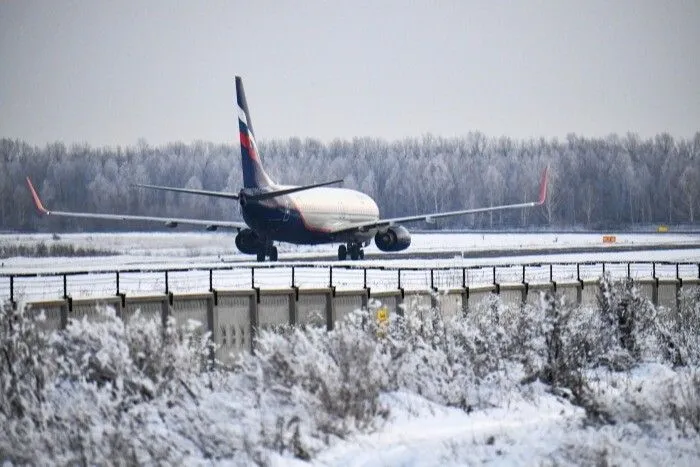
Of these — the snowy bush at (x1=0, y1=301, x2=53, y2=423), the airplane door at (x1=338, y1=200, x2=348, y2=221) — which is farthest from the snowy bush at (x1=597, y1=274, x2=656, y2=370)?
the airplane door at (x1=338, y1=200, x2=348, y2=221)

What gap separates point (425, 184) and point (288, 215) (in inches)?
4819

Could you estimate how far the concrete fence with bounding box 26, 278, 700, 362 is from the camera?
24703mm

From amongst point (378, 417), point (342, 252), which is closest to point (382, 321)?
point (378, 417)

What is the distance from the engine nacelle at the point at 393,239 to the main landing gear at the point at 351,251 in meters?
1.52

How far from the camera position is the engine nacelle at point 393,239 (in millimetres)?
Answer: 59688

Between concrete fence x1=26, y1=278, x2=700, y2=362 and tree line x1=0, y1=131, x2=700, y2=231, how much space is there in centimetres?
11294

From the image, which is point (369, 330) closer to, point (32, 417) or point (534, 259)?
point (32, 417)

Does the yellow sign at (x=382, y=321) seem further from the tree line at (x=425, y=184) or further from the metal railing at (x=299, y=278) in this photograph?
the tree line at (x=425, y=184)

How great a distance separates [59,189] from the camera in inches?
6791

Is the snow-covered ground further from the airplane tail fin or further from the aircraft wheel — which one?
the aircraft wheel

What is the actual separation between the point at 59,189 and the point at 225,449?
16320 cm

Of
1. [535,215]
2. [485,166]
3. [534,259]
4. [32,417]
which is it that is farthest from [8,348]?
[485,166]

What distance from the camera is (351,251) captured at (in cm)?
6181

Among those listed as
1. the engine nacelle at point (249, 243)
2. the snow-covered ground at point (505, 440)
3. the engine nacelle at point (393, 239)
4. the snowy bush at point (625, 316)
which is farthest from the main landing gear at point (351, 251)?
the snow-covered ground at point (505, 440)
